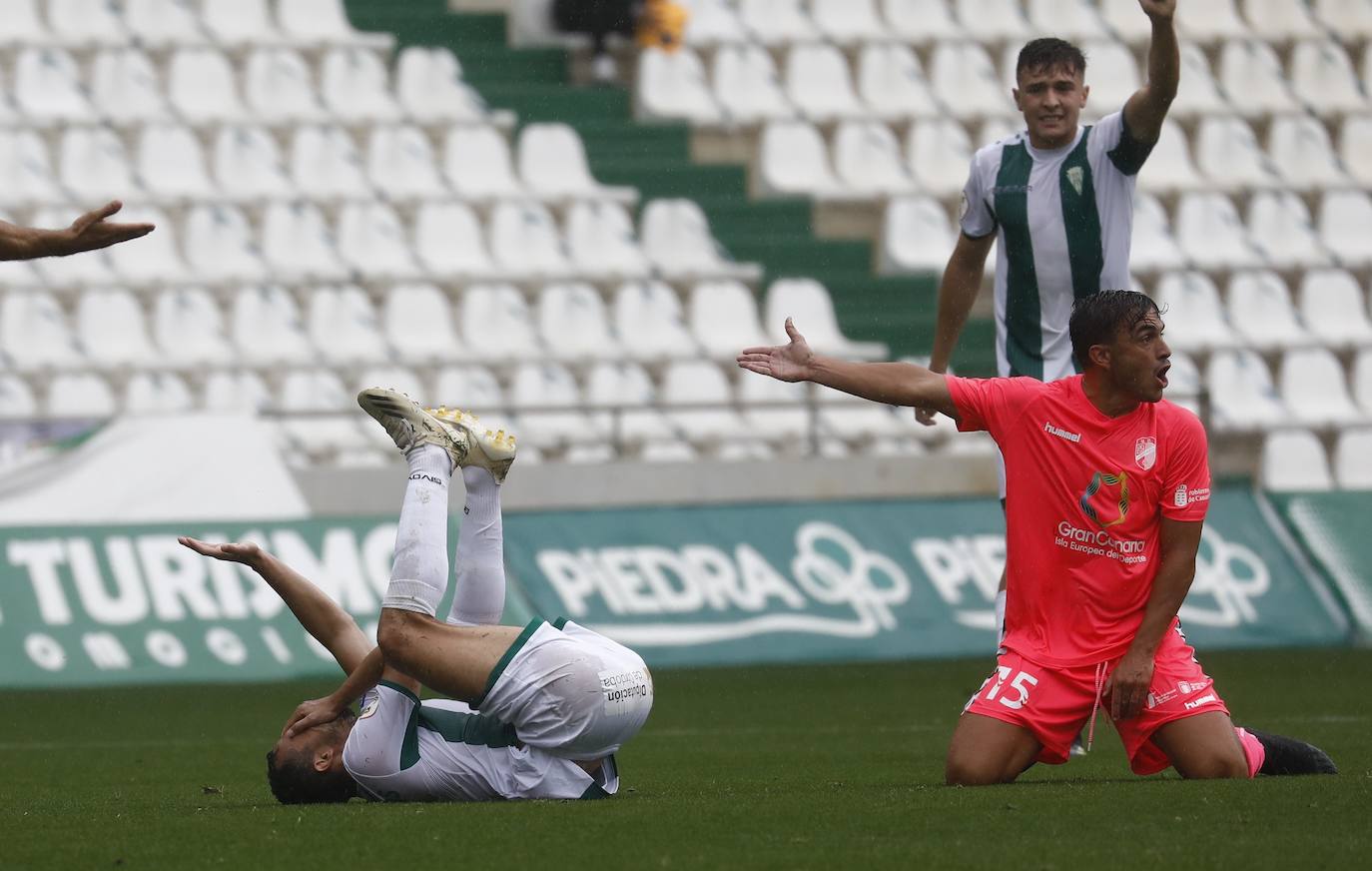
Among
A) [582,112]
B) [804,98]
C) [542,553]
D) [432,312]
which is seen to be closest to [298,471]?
[542,553]

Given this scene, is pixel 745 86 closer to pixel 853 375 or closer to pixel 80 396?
pixel 80 396

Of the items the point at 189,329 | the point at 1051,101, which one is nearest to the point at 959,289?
the point at 1051,101

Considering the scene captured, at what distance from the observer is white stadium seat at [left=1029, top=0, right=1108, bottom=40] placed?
20.3 meters

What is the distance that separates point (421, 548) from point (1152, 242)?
44.2 feet

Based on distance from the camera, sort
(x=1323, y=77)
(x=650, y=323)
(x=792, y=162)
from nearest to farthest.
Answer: (x=650, y=323)
(x=792, y=162)
(x=1323, y=77)

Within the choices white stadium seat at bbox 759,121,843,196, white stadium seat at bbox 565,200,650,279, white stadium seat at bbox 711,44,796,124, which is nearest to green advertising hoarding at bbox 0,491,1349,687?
white stadium seat at bbox 565,200,650,279

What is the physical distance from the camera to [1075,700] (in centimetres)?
636

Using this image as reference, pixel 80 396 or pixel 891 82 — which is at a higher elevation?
pixel 891 82

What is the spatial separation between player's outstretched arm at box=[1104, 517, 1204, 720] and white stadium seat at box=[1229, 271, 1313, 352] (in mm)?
12274

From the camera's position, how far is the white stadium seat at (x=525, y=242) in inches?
660

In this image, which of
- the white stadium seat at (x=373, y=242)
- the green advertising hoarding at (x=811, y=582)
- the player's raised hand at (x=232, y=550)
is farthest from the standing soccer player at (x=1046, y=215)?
the white stadium seat at (x=373, y=242)

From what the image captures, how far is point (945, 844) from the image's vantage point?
5.03m

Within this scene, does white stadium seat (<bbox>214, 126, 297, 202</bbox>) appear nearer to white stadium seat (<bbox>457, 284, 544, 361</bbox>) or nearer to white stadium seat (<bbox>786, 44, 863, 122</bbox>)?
white stadium seat (<bbox>457, 284, 544, 361</bbox>)

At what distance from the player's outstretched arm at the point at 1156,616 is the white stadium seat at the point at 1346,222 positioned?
13726 mm
